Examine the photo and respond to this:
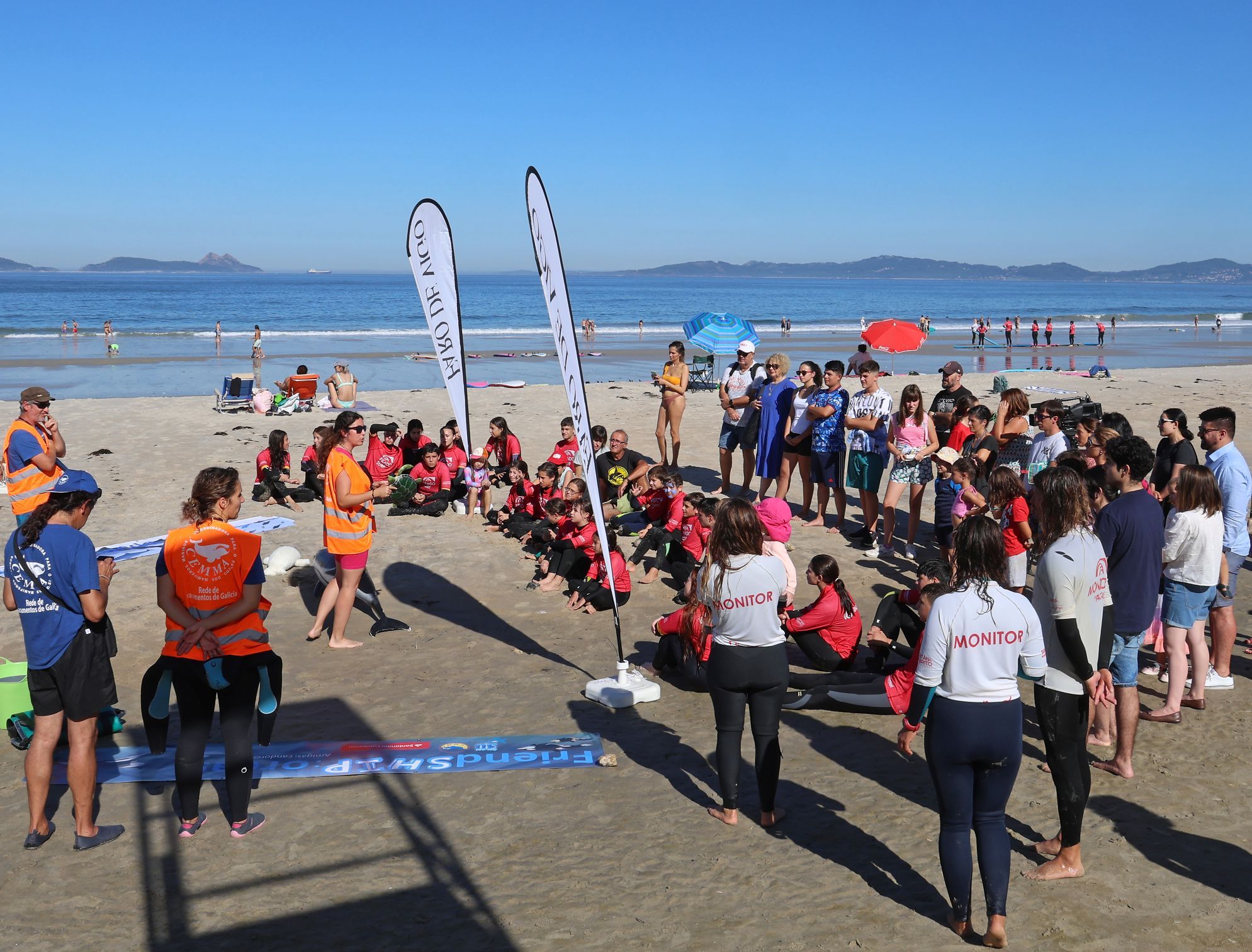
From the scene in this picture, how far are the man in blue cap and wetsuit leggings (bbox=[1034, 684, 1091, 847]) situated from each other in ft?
13.4

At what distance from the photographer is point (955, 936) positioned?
3732 mm

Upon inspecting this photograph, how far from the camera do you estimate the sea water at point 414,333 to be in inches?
1214

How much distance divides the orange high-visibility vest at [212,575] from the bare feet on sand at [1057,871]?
360 cm

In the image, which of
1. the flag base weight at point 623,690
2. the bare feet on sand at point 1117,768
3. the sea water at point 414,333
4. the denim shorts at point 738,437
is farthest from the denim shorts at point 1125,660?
Result: the sea water at point 414,333

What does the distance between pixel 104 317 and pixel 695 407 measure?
57020 millimetres

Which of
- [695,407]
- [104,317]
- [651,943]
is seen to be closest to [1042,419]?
[651,943]

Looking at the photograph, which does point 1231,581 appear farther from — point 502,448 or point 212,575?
point 502,448

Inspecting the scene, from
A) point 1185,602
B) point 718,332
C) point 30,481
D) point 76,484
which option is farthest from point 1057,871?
point 718,332

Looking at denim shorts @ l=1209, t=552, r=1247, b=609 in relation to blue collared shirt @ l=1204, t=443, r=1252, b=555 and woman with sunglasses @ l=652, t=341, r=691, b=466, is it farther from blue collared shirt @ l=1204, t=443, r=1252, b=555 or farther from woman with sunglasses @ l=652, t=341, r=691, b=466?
woman with sunglasses @ l=652, t=341, r=691, b=466

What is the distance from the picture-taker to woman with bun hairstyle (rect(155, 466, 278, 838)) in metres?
4.38

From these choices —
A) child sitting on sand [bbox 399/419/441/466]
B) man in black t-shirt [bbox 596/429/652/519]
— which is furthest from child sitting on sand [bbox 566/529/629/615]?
child sitting on sand [bbox 399/419/441/466]

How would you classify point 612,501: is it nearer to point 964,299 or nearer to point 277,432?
point 277,432

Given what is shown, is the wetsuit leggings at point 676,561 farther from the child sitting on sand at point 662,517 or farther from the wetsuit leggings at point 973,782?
the wetsuit leggings at point 973,782

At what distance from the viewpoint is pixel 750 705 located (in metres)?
4.40
